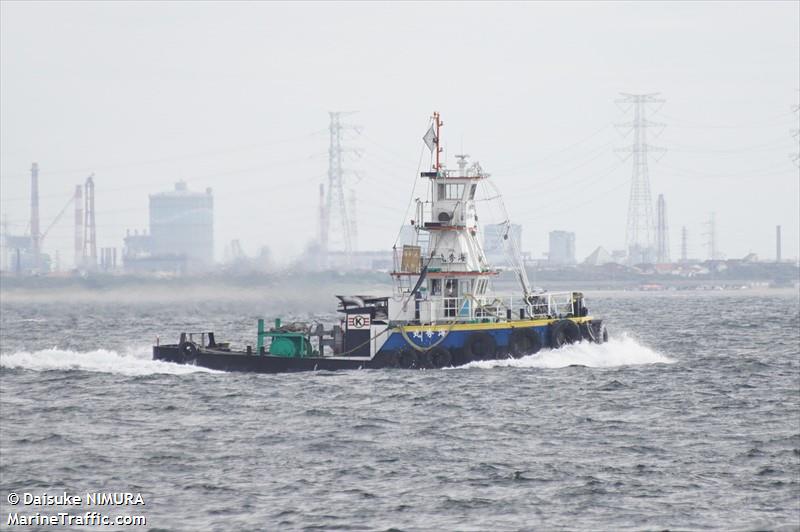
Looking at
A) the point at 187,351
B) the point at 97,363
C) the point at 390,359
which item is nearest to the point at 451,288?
the point at 390,359

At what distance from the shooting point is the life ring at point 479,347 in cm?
5256

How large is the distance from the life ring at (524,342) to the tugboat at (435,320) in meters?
0.04

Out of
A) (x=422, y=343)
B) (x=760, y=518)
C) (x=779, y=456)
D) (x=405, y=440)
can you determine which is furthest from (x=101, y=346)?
(x=760, y=518)

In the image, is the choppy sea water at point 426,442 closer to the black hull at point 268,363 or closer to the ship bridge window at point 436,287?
the black hull at point 268,363

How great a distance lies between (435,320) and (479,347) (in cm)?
202

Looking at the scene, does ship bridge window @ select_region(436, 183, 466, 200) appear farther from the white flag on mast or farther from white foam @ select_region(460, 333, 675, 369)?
white foam @ select_region(460, 333, 675, 369)

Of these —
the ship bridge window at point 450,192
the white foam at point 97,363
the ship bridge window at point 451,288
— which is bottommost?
the white foam at point 97,363

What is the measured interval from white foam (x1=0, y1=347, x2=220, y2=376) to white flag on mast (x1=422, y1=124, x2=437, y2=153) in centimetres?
1275

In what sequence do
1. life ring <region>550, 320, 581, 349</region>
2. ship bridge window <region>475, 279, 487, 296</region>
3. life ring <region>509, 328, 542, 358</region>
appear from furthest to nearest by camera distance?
ship bridge window <region>475, 279, 487, 296</region>, life ring <region>550, 320, 581, 349</region>, life ring <region>509, 328, 542, 358</region>

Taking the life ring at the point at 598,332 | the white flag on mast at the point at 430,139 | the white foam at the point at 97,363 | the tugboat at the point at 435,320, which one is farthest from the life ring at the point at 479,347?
the white foam at the point at 97,363

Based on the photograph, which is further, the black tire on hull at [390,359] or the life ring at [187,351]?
the life ring at [187,351]

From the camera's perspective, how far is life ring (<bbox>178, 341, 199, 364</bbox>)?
54656 millimetres

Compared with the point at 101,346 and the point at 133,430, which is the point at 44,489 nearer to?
the point at 133,430

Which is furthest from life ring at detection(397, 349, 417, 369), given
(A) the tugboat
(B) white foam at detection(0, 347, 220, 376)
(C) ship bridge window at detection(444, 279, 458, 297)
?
(B) white foam at detection(0, 347, 220, 376)
